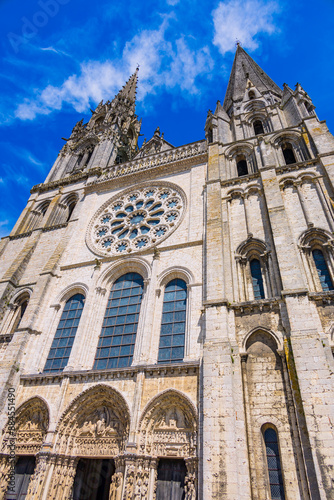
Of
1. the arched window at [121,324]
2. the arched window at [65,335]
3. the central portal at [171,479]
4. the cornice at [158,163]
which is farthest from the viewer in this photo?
the cornice at [158,163]

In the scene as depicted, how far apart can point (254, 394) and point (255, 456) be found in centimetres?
135

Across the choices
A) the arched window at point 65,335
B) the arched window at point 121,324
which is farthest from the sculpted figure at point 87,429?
the arched window at point 65,335

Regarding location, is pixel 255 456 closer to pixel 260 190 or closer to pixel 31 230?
pixel 260 190

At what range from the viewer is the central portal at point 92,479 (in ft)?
32.3

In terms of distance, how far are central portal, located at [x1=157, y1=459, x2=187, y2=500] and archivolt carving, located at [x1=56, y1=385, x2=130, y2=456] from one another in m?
1.26

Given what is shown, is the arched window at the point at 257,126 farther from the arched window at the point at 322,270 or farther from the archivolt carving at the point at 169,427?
the archivolt carving at the point at 169,427

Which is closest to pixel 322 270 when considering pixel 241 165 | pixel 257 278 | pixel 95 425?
pixel 257 278

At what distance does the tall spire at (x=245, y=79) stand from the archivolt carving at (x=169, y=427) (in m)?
18.2

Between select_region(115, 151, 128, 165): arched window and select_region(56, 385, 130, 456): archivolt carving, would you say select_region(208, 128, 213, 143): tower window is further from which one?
select_region(56, 385, 130, 456): archivolt carving

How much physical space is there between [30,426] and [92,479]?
258 centimetres

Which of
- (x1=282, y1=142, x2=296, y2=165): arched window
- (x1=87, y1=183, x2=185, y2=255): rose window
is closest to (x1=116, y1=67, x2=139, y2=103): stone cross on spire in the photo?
(x1=87, y1=183, x2=185, y2=255): rose window

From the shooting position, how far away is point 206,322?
9.66m

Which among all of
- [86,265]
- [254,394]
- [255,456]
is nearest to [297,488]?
[255,456]

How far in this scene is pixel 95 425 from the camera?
988cm
